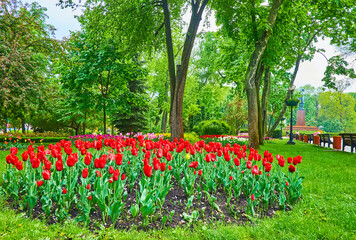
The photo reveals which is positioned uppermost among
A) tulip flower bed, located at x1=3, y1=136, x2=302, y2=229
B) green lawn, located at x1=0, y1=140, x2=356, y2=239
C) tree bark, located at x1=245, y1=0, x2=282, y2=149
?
tree bark, located at x1=245, y1=0, x2=282, y2=149

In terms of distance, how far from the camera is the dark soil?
299 cm

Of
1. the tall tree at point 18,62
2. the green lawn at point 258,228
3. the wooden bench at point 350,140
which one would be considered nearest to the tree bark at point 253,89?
the wooden bench at point 350,140

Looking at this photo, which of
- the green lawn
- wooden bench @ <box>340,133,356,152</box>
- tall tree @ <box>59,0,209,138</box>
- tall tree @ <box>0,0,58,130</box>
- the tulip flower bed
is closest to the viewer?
the green lawn

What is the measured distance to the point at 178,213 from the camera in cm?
327

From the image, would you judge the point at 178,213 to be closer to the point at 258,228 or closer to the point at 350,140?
the point at 258,228

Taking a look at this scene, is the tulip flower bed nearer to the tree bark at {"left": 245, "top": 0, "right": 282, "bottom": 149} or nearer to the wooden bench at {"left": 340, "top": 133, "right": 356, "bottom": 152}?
the tree bark at {"left": 245, "top": 0, "right": 282, "bottom": 149}

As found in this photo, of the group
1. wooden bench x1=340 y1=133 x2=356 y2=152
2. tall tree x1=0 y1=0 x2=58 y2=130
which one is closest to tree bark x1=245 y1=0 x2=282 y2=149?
wooden bench x1=340 y1=133 x2=356 y2=152

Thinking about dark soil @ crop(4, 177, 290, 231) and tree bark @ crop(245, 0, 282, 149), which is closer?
dark soil @ crop(4, 177, 290, 231)

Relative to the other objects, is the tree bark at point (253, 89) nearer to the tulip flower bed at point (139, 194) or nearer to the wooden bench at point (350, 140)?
the wooden bench at point (350, 140)

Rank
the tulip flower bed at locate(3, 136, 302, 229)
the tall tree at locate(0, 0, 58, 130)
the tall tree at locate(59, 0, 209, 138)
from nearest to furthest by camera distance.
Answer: the tulip flower bed at locate(3, 136, 302, 229) < the tall tree at locate(0, 0, 58, 130) < the tall tree at locate(59, 0, 209, 138)

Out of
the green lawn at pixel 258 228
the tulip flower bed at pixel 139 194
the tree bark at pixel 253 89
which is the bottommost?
the green lawn at pixel 258 228

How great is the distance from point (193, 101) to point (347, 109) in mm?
49034

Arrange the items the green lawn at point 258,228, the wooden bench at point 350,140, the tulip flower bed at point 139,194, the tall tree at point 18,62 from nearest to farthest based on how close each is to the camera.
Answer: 1. the green lawn at point 258,228
2. the tulip flower bed at point 139,194
3. the tall tree at point 18,62
4. the wooden bench at point 350,140

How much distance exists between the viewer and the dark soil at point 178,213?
9.82 feet
